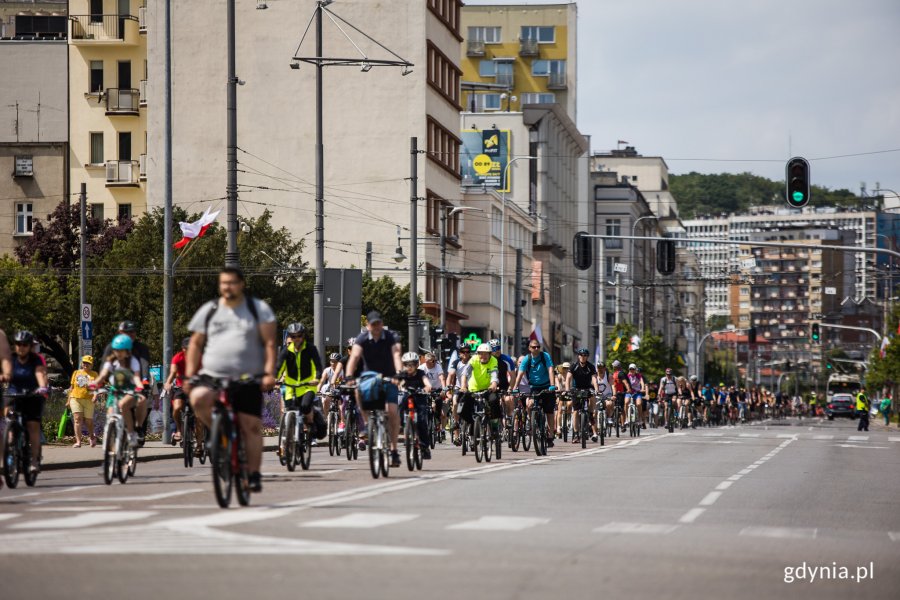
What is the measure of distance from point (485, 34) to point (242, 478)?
11121 centimetres

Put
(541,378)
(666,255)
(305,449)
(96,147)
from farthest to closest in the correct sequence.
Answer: (96,147) → (666,255) → (541,378) → (305,449)

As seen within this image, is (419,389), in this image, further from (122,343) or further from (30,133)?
(30,133)

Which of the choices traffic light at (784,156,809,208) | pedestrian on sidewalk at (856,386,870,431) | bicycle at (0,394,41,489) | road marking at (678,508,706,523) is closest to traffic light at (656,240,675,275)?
traffic light at (784,156,809,208)

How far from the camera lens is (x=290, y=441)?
22.4 meters

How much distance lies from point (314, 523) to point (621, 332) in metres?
86.8

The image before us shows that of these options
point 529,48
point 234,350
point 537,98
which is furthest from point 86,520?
point 529,48

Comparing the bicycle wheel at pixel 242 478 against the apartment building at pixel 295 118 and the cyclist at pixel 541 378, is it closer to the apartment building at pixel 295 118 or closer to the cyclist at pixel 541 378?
the cyclist at pixel 541 378

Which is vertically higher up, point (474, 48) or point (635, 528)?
point (474, 48)

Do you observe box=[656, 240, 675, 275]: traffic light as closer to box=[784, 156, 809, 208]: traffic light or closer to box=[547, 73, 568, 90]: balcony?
box=[784, 156, 809, 208]: traffic light

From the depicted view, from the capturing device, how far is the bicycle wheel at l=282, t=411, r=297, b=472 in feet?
73.3

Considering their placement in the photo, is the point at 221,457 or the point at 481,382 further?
the point at 481,382

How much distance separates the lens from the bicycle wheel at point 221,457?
46.9ft

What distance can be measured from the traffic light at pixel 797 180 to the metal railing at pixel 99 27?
4731 cm

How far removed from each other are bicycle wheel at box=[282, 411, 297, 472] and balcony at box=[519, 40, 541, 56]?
334 feet
